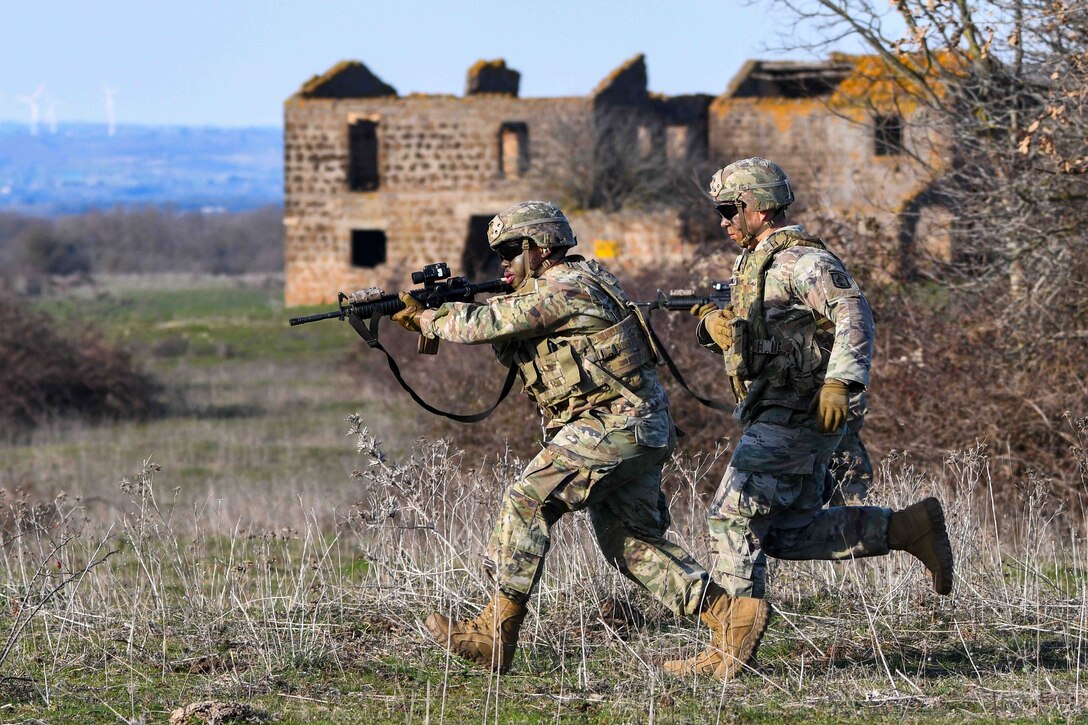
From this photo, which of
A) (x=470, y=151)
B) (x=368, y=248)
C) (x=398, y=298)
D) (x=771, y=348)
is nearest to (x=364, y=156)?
(x=368, y=248)

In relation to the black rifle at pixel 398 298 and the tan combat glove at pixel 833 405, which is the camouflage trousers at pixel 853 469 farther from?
the black rifle at pixel 398 298

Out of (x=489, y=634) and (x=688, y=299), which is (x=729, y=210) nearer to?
(x=688, y=299)

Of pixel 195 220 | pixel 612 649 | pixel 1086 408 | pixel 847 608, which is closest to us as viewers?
pixel 612 649

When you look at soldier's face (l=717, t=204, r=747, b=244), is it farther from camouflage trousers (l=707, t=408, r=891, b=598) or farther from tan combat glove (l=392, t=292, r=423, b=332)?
tan combat glove (l=392, t=292, r=423, b=332)

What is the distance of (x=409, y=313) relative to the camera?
5.80 m

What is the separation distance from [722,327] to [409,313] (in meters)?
1.19

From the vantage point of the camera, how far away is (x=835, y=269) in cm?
537

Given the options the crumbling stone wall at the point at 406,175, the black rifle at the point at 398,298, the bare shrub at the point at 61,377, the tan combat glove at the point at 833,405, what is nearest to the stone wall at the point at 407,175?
the crumbling stone wall at the point at 406,175

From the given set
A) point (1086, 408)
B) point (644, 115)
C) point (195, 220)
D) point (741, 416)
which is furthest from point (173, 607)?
point (195, 220)

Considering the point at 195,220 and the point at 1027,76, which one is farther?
the point at 195,220

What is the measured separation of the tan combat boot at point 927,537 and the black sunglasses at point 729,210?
1273mm

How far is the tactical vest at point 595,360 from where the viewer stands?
5.48 metres

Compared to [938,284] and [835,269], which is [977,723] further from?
[938,284]

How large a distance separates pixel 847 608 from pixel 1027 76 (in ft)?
18.4
